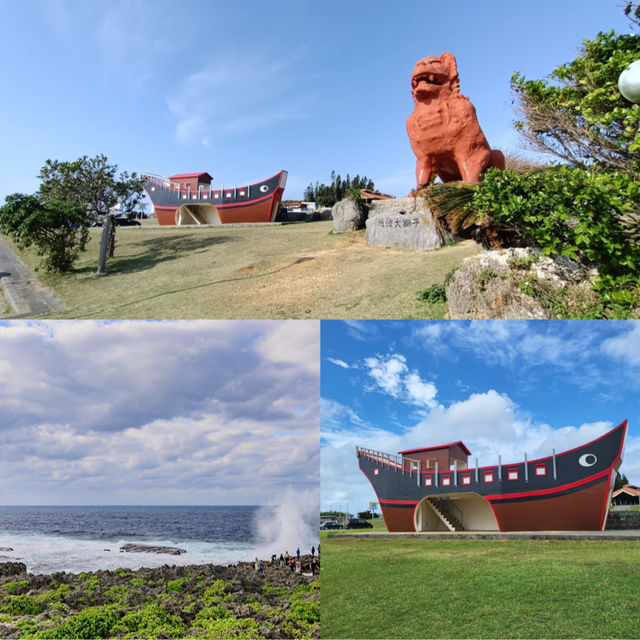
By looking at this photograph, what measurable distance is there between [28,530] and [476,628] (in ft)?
15.6

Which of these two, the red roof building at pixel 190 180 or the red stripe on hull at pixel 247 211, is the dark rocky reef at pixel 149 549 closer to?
the red stripe on hull at pixel 247 211

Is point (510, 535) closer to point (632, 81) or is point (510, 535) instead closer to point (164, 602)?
point (164, 602)

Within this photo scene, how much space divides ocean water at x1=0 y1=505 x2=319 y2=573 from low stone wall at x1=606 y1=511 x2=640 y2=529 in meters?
2.62

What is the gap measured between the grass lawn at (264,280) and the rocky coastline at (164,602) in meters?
4.15

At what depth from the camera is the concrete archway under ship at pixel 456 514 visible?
4473 mm

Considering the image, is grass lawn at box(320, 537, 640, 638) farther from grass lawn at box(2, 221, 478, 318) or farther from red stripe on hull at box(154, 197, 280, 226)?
red stripe on hull at box(154, 197, 280, 226)

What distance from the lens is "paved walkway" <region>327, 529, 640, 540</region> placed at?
3.99 metres

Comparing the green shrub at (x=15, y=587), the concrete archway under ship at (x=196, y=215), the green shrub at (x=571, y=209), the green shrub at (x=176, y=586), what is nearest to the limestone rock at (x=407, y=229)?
the green shrub at (x=571, y=209)

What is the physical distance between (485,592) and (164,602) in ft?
9.15

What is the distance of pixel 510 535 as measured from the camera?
4.24 metres

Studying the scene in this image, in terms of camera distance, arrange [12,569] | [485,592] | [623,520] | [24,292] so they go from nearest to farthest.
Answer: [485,592] → [623,520] → [12,569] → [24,292]

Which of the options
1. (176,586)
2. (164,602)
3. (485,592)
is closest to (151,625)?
(164,602)

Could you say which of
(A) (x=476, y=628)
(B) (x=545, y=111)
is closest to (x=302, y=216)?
(B) (x=545, y=111)

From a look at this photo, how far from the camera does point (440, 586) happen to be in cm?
370
